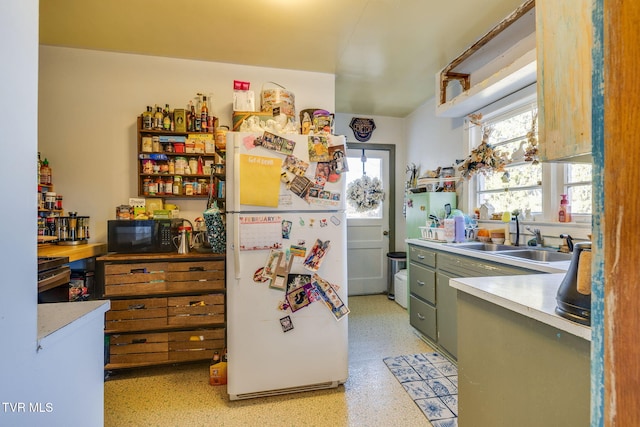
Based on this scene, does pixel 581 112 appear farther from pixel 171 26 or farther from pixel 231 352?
pixel 171 26

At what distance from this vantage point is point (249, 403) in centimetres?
191

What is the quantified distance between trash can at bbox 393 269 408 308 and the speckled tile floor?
50.0 inches

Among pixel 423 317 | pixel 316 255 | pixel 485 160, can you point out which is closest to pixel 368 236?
pixel 423 317

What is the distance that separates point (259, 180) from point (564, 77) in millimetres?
1493

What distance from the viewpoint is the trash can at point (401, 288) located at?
12.2 ft

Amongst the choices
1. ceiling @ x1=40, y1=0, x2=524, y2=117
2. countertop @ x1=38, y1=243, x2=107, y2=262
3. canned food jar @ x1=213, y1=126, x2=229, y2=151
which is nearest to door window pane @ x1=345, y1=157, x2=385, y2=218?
ceiling @ x1=40, y1=0, x2=524, y2=117

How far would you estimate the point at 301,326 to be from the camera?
6.33 ft

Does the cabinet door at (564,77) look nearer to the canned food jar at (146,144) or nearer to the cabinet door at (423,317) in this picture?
the cabinet door at (423,317)

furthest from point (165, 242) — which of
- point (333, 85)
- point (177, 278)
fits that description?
point (333, 85)

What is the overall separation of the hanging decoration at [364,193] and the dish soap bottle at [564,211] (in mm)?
2269

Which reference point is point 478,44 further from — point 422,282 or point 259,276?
point 259,276

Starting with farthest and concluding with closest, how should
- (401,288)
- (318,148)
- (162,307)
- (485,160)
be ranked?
(401,288)
(485,160)
(162,307)
(318,148)

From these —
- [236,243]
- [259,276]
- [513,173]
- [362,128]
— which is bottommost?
[259,276]

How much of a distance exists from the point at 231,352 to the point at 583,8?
6.83 ft
